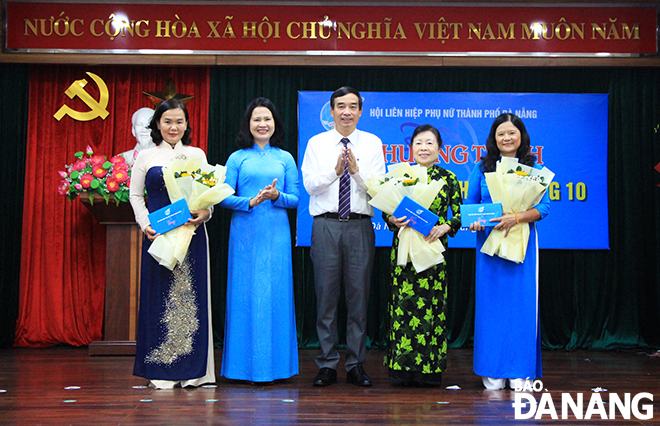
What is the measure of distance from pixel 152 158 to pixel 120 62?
1.99 meters

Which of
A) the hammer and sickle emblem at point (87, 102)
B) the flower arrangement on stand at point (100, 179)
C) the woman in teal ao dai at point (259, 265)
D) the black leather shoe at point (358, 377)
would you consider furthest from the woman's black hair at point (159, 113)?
the hammer and sickle emblem at point (87, 102)

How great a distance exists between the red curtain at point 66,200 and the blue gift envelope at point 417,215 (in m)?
2.42

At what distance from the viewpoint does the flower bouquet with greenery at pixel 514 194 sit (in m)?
3.06

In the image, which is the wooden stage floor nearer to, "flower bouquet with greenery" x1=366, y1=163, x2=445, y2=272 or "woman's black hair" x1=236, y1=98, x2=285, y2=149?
"flower bouquet with greenery" x1=366, y1=163, x2=445, y2=272

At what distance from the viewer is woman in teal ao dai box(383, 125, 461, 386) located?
10.2 feet

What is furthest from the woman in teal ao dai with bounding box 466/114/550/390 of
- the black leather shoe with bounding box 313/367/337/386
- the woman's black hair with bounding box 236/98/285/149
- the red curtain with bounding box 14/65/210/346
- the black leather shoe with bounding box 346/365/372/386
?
the red curtain with bounding box 14/65/210/346

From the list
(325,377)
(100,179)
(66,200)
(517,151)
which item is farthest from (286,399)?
(66,200)

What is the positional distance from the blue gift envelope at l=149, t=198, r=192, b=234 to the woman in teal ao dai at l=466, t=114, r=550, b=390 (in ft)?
4.99

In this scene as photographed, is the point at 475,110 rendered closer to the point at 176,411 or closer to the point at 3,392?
the point at 176,411

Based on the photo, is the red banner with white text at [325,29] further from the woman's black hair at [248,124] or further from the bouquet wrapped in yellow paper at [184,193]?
the bouquet wrapped in yellow paper at [184,193]

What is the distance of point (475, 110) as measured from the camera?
4.91m

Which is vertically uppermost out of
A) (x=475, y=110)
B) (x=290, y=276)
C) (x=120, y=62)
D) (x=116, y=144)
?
(x=120, y=62)

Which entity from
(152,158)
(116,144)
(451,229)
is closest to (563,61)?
(451,229)

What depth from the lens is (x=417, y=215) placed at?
3049 millimetres
